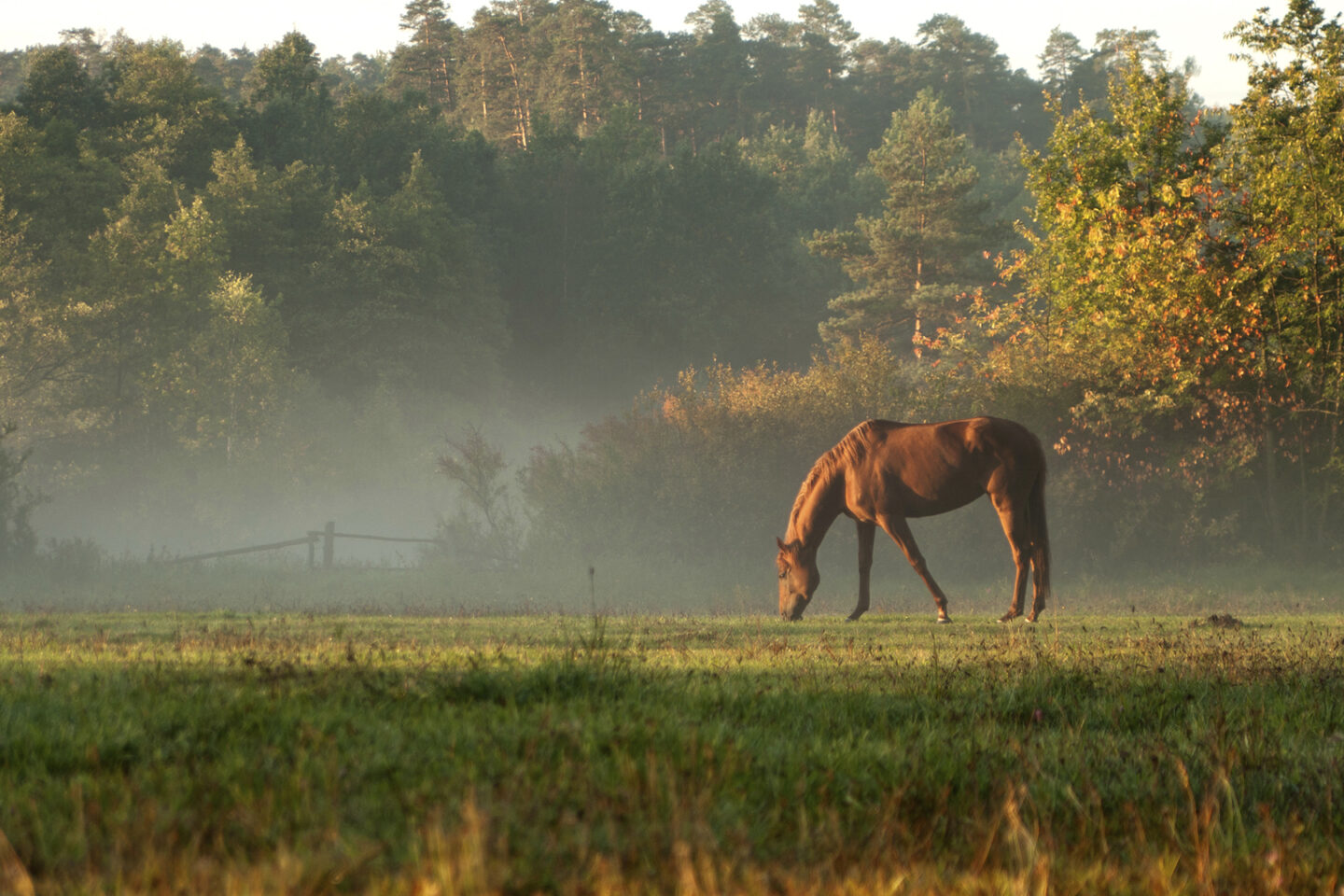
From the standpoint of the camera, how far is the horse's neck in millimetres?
18391

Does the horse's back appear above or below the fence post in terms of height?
above

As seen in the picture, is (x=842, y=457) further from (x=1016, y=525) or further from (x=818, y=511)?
(x=1016, y=525)

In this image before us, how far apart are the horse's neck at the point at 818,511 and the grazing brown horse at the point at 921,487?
1 centimetres

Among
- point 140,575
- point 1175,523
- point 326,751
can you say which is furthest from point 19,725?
point 140,575

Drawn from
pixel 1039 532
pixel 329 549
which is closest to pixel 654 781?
pixel 1039 532

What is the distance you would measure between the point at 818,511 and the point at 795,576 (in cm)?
111

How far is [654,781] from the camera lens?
354 cm

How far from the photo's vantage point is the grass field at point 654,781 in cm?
295

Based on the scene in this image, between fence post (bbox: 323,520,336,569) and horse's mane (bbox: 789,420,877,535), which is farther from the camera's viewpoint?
fence post (bbox: 323,520,336,569)

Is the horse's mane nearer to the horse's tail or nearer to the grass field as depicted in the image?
the horse's tail

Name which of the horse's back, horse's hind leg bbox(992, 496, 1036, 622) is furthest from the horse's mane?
horse's hind leg bbox(992, 496, 1036, 622)

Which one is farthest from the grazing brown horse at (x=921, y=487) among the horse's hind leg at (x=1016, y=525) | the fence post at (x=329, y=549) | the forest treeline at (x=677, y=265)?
the fence post at (x=329, y=549)

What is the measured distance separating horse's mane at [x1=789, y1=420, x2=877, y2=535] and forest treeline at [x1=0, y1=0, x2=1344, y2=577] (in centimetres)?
1010

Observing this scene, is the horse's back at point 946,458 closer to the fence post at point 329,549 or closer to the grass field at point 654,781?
the grass field at point 654,781
